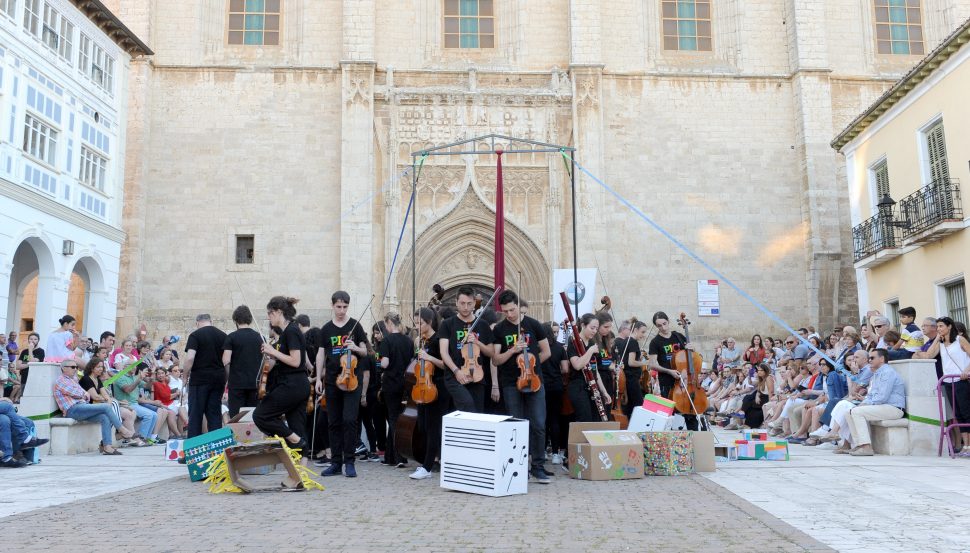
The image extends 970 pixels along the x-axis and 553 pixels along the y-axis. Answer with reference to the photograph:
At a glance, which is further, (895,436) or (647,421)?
(895,436)

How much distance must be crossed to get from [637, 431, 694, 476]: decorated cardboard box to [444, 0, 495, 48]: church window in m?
17.0

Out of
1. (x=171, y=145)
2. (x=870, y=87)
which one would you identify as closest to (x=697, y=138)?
(x=870, y=87)

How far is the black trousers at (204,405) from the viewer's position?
904cm

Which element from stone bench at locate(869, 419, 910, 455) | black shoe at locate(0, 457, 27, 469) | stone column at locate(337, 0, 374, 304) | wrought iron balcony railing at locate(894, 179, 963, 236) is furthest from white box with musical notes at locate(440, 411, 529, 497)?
stone column at locate(337, 0, 374, 304)

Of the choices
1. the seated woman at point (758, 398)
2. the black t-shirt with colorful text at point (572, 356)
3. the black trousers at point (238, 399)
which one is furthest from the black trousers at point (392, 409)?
the seated woman at point (758, 398)

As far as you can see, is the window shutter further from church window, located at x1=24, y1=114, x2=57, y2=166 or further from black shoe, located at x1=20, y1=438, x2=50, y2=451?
church window, located at x1=24, y1=114, x2=57, y2=166

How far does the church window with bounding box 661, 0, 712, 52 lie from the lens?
23.5 meters

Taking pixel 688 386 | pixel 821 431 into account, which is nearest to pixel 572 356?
pixel 688 386

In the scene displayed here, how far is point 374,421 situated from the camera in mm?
10656

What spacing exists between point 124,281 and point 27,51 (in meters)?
6.00

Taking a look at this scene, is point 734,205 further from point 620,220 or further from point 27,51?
point 27,51

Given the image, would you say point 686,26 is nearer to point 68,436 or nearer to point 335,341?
point 335,341

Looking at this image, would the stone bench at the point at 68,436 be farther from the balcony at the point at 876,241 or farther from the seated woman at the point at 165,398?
the balcony at the point at 876,241

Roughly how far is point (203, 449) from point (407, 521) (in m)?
3.15
